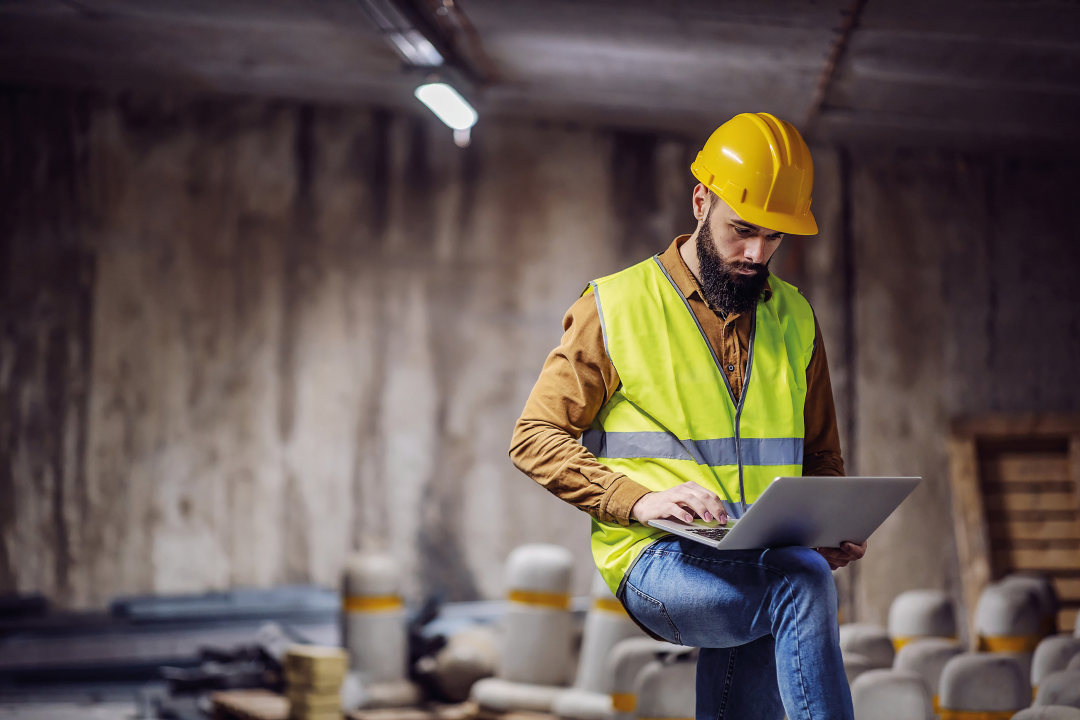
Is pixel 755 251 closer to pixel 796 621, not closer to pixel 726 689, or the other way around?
pixel 796 621

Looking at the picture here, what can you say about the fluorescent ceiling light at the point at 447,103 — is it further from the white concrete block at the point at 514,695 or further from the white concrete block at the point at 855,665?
the white concrete block at the point at 855,665

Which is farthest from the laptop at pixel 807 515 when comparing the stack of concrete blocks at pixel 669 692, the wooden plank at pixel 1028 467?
the wooden plank at pixel 1028 467

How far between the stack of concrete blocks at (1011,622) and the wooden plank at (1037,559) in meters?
2.02

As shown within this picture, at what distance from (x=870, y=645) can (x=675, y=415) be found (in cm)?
268

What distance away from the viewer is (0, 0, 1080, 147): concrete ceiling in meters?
5.07

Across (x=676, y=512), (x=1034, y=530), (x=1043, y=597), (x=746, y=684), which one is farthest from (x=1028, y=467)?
(x=676, y=512)

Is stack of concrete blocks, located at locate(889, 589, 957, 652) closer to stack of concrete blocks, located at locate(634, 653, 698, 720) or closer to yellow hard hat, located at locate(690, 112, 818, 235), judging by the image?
stack of concrete blocks, located at locate(634, 653, 698, 720)

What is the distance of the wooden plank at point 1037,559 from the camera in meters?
7.09

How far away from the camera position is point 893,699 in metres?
3.79

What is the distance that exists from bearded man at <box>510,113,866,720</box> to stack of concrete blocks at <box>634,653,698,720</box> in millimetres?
1366

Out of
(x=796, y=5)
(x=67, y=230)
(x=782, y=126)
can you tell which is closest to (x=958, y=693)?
(x=782, y=126)

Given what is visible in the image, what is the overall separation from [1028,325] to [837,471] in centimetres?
537

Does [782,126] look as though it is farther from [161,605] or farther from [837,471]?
[161,605]

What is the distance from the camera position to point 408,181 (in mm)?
8188
